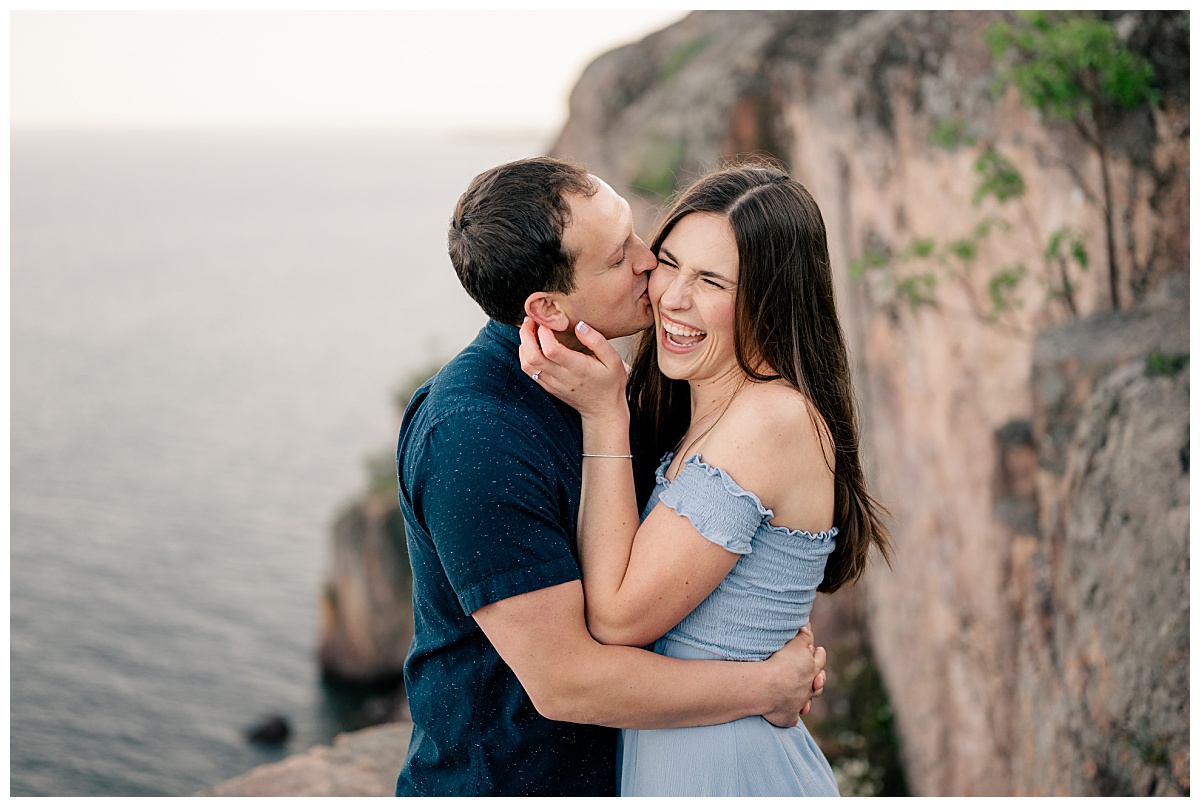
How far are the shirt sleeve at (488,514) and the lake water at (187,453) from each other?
110 cm

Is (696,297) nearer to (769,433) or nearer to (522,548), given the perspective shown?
(769,433)

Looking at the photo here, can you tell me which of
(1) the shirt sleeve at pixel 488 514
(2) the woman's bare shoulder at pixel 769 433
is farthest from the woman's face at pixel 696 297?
(1) the shirt sleeve at pixel 488 514

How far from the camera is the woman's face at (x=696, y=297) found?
2662 millimetres

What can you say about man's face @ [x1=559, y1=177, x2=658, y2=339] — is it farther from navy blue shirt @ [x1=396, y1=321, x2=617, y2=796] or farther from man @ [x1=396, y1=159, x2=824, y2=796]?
navy blue shirt @ [x1=396, y1=321, x2=617, y2=796]

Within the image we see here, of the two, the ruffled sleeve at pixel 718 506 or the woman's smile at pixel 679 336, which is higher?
the woman's smile at pixel 679 336

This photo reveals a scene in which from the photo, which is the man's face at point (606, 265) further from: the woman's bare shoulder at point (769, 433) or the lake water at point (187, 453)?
the lake water at point (187, 453)

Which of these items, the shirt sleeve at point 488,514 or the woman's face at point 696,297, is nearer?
the shirt sleeve at point 488,514

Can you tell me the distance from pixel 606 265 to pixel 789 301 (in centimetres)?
49

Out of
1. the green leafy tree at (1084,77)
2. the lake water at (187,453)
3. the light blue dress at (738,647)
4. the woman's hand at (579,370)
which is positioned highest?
the green leafy tree at (1084,77)

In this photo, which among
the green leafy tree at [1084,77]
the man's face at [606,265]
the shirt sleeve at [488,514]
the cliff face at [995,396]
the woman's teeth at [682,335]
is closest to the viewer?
the shirt sleeve at [488,514]

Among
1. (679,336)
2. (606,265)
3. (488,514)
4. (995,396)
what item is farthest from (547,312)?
(995,396)

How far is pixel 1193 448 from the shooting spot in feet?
15.1
